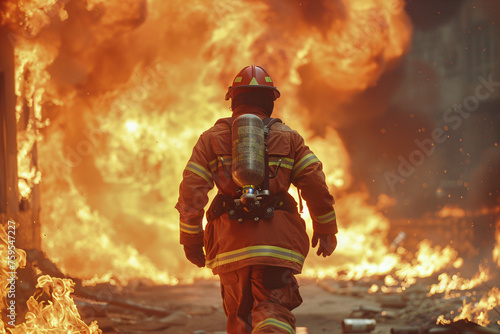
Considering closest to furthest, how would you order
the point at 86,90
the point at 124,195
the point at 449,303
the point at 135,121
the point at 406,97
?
1. the point at 449,303
2. the point at 86,90
3. the point at 135,121
4. the point at 124,195
5. the point at 406,97

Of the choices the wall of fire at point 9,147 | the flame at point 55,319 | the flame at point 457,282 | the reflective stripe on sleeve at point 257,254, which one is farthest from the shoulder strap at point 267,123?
the flame at point 457,282

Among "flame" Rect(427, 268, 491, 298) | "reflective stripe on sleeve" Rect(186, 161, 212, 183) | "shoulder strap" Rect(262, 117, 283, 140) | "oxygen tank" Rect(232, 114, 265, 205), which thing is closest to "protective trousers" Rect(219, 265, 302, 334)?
"oxygen tank" Rect(232, 114, 265, 205)

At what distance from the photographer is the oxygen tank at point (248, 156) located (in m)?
3.01

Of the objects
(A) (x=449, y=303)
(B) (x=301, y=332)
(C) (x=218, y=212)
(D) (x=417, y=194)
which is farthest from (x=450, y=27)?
(C) (x=218, y=212)

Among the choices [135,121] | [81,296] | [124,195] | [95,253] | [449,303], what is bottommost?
[449,303]

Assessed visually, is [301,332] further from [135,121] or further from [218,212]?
[135,121]

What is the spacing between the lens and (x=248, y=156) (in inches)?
119

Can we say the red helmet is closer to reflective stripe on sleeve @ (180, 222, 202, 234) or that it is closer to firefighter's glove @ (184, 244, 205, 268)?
reflective stripe on sleeve @ (180, 222, 202, 234)

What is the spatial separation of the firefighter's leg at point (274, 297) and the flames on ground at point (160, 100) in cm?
414

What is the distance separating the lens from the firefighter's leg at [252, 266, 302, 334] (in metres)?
2.91

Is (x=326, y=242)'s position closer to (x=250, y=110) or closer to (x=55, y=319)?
(x=250, y=110)

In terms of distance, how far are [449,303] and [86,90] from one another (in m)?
5.93

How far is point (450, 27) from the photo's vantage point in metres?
8.33

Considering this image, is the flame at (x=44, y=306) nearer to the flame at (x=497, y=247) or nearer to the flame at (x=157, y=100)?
the flame at (x=157, y=100)
